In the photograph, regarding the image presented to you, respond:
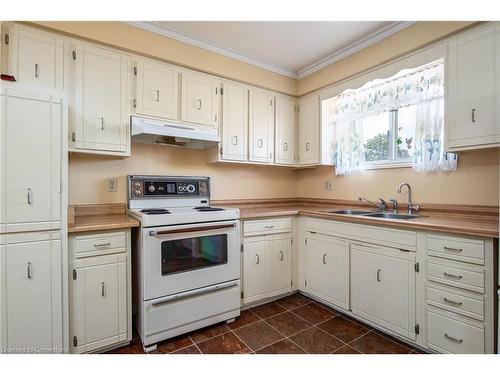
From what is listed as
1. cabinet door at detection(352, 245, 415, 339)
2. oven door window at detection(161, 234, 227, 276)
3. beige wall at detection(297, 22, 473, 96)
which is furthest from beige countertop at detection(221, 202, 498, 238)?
beige wall at detection(297, 22, 473, 96)

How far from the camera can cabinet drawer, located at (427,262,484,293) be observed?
1.50 m

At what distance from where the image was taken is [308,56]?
280 cm

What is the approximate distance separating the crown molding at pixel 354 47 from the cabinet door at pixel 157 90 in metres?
1.56

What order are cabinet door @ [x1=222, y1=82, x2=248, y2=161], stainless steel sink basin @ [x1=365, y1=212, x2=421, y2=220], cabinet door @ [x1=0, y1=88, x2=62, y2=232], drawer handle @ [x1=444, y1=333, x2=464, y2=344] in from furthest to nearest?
cabinet door @ [x1=222, y1=82, x2=248, y2=161], stainless steel sink basin @ [x1=365, y1=212, x2=421, y2=220], drawer handle @ [x1=444, y1=333, x2=464, y2=344], cabinet door @ [x1=0, y1=88, x2=62, y2=232]

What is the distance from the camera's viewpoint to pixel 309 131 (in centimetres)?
311

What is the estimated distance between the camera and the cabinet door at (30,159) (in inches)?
56.6

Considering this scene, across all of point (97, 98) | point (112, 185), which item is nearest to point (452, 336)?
point (112, 185)

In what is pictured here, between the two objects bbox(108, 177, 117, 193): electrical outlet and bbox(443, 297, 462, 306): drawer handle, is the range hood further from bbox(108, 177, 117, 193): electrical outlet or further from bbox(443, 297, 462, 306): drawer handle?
bbox(443, 297, 462, 306): drawer handle

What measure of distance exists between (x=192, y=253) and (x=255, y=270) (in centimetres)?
70

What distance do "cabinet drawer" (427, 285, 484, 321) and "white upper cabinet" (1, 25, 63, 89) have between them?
297 cm

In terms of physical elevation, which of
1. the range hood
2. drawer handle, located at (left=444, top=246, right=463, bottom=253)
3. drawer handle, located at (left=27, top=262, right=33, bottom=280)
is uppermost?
the range hood

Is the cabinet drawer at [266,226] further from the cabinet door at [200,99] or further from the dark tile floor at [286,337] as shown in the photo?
the cabinet door at [200,99]

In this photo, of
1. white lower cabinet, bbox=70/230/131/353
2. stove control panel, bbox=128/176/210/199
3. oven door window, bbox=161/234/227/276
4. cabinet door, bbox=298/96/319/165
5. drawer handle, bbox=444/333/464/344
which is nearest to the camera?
drawer handle, bbox=444/333/464/344

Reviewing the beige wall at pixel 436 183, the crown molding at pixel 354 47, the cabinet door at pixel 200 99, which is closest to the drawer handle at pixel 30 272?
the cabinet door at pixel 200 99
